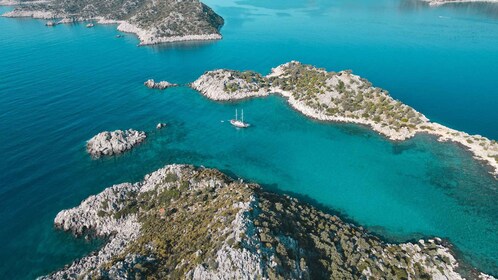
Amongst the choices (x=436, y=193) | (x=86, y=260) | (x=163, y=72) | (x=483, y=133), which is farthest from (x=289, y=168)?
(x=163, y=72)

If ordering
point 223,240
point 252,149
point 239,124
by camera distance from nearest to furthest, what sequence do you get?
point 223,240 < point 252,149 < point 239,124

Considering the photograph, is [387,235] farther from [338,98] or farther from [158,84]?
[158,84]

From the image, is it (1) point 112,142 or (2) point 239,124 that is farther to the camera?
(2) point 239,124

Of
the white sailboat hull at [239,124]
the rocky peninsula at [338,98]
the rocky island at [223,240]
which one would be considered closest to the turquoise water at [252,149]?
the white sailboat hull at [239,124]

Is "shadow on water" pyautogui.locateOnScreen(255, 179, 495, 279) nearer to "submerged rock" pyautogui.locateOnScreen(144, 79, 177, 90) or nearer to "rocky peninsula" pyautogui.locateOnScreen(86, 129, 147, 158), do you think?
"rocky peninsula" pyautogui.locateOnScreen(86, 129, 147, 158)

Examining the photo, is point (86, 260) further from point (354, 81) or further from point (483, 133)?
point (483, 133)

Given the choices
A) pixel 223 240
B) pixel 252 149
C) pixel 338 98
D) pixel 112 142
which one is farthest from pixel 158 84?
pixel 223 240
